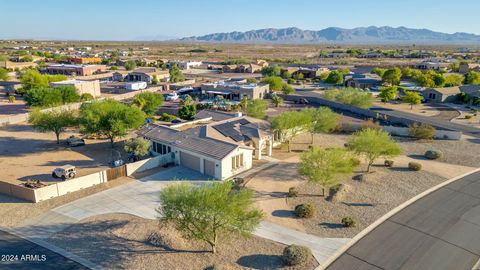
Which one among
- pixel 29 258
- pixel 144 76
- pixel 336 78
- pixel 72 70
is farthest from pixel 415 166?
pixel 72 70

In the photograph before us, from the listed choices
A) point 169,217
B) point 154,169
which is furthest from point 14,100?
point 169,217

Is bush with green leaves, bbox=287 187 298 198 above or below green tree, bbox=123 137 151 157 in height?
below

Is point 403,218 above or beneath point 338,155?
beneath

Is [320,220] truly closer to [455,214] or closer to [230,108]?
[455,214]

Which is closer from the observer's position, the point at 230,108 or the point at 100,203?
the point at 100,203

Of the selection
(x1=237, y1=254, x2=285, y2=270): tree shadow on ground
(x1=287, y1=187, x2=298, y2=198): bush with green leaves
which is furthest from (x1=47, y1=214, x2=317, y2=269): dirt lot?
(x1=287, y1=187, x2=298, y2=198): bush with green leaves

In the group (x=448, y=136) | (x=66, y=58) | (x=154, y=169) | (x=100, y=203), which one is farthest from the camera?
(x=66, y=58)

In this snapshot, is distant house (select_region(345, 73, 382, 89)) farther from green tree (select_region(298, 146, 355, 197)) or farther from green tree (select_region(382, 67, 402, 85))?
green tree (select_region(298, 146, 355, 197))

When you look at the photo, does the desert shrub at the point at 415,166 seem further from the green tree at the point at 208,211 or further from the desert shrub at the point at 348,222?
the green tree at the point at 208,211
